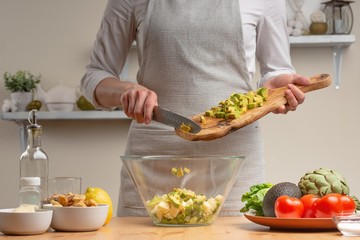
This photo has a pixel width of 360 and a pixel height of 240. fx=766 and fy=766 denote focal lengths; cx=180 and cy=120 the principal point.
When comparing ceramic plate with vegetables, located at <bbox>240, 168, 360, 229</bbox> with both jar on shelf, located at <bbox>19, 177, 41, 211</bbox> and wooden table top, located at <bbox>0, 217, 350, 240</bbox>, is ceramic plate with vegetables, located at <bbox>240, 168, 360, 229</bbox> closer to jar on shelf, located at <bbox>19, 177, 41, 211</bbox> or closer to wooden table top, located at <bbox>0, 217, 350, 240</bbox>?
wooden table top, located at <bbox>0, 217, 350, 240</bbox>

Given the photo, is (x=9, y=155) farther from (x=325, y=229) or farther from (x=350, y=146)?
(x=325, y=229)

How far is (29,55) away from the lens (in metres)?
4.00

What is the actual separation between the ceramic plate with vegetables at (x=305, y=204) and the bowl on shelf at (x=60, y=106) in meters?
2.23

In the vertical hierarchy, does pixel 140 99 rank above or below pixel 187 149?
above

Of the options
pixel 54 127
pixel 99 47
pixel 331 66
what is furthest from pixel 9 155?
pixel 99 47

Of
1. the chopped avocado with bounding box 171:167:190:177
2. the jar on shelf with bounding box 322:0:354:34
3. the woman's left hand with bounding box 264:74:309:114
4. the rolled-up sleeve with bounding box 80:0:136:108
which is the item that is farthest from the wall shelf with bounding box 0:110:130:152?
the chopped avocado with bounding box 171:167:190:177

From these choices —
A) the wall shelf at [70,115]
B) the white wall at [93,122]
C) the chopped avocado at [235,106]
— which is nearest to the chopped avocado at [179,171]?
the chopped avocado at [235,106]

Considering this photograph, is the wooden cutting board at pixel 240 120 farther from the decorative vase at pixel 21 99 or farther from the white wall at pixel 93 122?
the decorative vase at pixel 21 99

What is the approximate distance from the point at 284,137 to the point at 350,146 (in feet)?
1.11

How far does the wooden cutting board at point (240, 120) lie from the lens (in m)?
1.78

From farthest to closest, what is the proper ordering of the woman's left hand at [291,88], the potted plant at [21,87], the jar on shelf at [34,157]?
the potted plant at [21,87]
the woman's left hand at [291,88]
the jar on shelf at [34,157]

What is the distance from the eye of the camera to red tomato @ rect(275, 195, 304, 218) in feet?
5.19

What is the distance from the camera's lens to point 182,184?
167cm

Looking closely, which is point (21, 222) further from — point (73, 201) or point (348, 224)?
point (348, 224)
